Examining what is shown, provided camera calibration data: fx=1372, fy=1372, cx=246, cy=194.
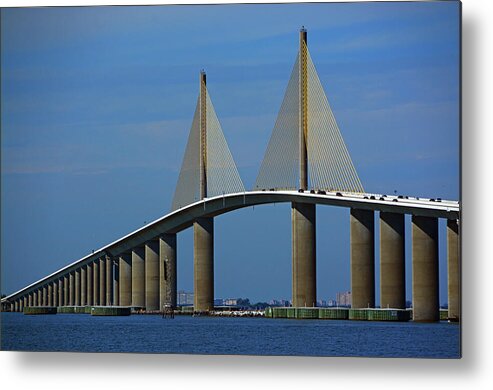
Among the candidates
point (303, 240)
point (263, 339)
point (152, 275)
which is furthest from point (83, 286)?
point (263, 339)

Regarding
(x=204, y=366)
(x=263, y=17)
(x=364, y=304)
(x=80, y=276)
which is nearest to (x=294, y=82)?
(x=364, y=304)

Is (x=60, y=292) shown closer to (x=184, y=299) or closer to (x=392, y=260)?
(x=184, y=299)

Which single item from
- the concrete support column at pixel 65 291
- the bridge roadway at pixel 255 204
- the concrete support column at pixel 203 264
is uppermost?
the bridge roadway at pixel 255 204

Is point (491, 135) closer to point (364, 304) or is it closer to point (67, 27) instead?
point (67, 27)

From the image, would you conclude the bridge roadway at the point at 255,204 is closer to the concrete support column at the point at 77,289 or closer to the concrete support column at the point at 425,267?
the concrete support column at the point at 425,267

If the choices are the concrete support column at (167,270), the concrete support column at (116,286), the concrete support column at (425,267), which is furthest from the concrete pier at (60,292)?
the concrete support column at (425,267)

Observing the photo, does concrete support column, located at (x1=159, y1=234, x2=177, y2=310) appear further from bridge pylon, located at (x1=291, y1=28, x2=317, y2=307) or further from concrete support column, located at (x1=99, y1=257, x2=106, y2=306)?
bridge pylon, located at (x1=291, y1=28, x2=317, y2=307)

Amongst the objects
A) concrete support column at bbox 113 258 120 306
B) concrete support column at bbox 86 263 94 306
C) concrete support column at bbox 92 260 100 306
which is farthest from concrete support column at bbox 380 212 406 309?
concrete support column at bbox 86 263 94 306
